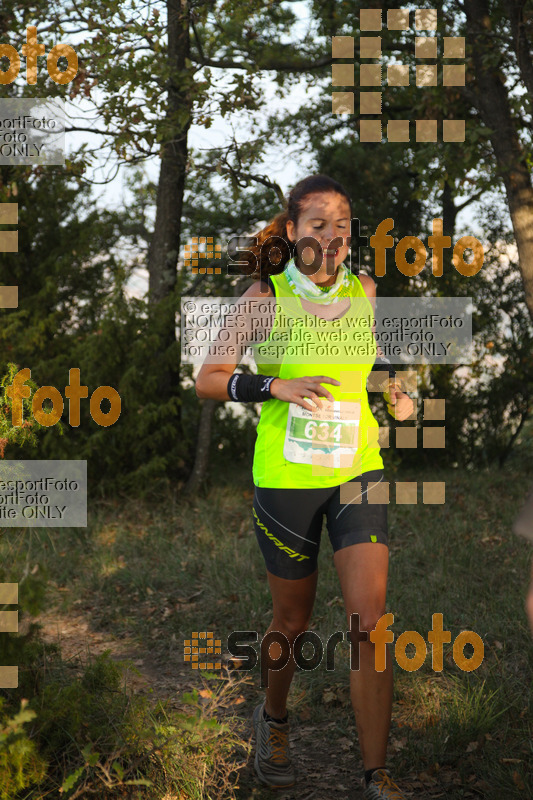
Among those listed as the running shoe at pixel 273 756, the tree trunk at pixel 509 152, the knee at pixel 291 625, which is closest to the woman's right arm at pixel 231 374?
the knee at pixel 291 625

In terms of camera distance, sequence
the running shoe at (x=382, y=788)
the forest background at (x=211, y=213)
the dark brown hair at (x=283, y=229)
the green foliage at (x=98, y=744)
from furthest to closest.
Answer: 1. the forest background at (x=211, y=213)
2. the dark brown hair at (x=283, y=229)
3. the running shoe at (x=382, y=788)
4. the green foliage at (x=98, y=744)

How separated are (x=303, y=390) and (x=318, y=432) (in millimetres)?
294

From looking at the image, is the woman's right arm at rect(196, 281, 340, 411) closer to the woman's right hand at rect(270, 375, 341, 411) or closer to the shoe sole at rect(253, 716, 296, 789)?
the woman's right hand at rect(270, 375, 341, 411)

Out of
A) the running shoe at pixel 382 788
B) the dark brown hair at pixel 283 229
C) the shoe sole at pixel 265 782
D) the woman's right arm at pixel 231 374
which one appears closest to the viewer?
the running shoe at pixel 382 788

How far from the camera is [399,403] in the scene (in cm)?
334

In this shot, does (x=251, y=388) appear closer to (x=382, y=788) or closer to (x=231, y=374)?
(x=231, y=374)

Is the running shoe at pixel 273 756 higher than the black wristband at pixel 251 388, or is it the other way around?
the black wristband at pixel 251 388

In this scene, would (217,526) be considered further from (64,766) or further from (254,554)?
(64,766)

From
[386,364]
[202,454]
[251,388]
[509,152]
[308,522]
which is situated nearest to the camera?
[251,388]

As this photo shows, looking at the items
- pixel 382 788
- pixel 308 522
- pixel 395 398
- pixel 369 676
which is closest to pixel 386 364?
pixel 395 398

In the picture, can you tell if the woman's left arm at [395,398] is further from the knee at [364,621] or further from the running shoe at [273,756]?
the running shoe at [273,756]

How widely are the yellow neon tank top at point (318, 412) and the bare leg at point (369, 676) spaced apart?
37 cm

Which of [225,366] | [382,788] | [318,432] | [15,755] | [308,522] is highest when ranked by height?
[225,366]

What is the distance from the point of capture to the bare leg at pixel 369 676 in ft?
9.86
